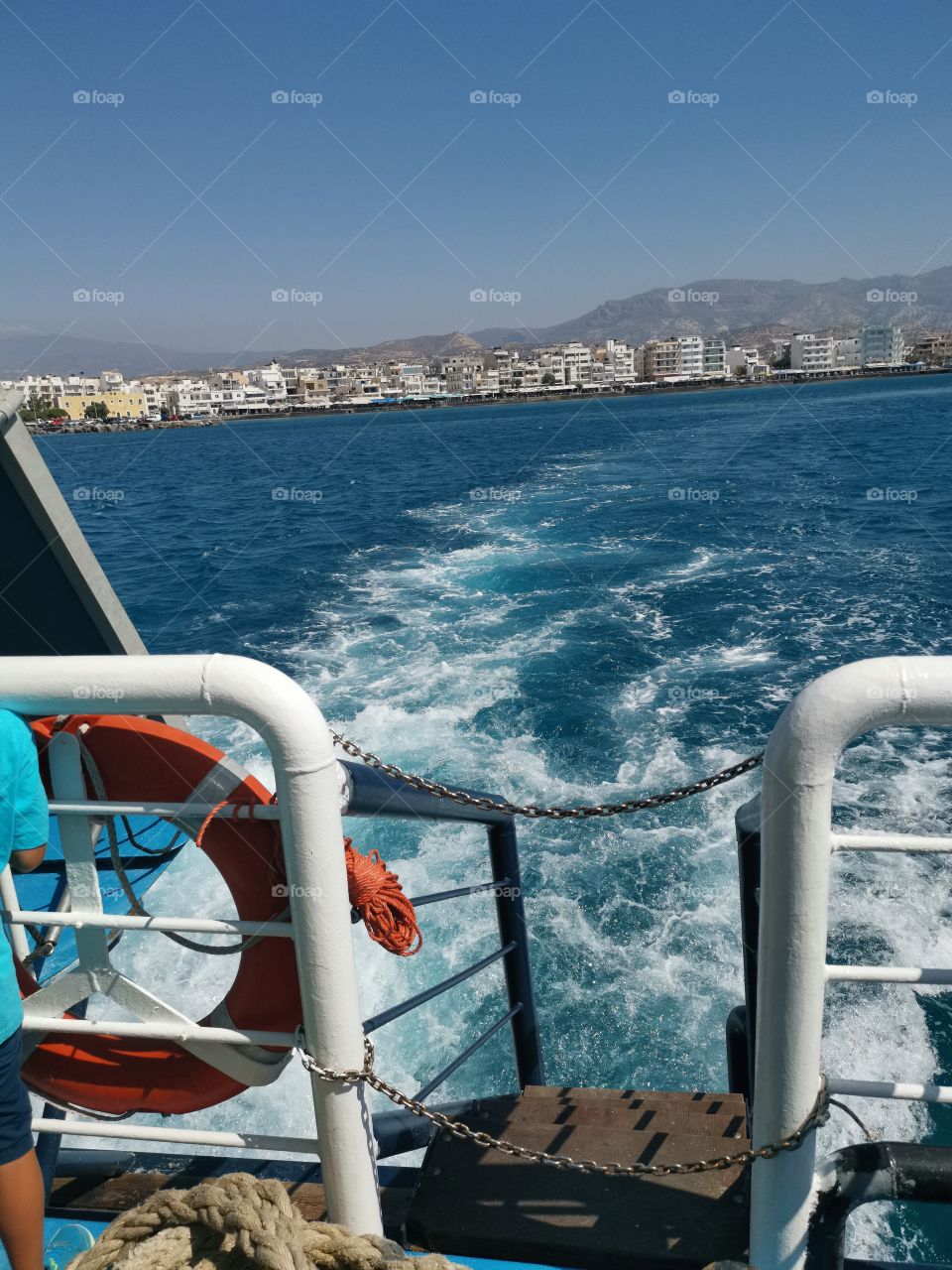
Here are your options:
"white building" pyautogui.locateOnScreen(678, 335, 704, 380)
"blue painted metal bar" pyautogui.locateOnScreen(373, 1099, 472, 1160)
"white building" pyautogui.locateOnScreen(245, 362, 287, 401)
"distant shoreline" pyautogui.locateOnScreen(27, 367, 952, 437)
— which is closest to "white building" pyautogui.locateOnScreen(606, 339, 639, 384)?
"distant shoreline" pyautogui.locateOnScreen(27, 367, 952, 437)

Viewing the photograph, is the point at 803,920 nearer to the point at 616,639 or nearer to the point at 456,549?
the point at 616,639

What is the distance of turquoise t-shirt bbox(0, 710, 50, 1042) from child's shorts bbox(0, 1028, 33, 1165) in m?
0.04

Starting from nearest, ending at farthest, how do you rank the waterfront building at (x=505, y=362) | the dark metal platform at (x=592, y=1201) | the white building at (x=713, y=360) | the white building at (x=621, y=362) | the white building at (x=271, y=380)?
the dark metal platform at (x=592, y=1201) → the white building at (x=713, y=360) → the white building at (x=621, y=362) → the white building at (x=271, y=380) → the waterfront building at (x=505, y=362)

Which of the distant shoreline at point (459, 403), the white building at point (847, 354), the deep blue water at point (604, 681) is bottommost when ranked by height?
the deep blue water at point (604, 681)

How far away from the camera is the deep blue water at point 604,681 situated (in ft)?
15.3

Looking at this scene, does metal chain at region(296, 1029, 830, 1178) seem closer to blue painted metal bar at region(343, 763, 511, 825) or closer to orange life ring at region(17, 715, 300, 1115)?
orange life ring at region(17, 715, 300, 1115)

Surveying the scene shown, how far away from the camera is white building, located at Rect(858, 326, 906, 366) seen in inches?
4461

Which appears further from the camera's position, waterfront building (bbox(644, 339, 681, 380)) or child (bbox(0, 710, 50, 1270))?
waterfront building (bbox(644, 339, 681, 380))

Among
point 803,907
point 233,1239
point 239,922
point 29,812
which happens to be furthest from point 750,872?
point 29,812

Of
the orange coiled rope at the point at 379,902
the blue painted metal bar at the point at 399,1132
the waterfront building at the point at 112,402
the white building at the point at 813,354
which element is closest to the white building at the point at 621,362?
the white building at the point at 813,354

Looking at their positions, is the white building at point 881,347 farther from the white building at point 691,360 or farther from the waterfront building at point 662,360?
the waterfront building at point 662,360

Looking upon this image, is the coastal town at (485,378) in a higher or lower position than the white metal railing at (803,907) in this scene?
higher

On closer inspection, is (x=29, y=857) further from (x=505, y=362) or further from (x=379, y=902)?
(x=505, y=362)

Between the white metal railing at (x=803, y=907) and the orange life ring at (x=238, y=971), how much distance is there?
809 mm
